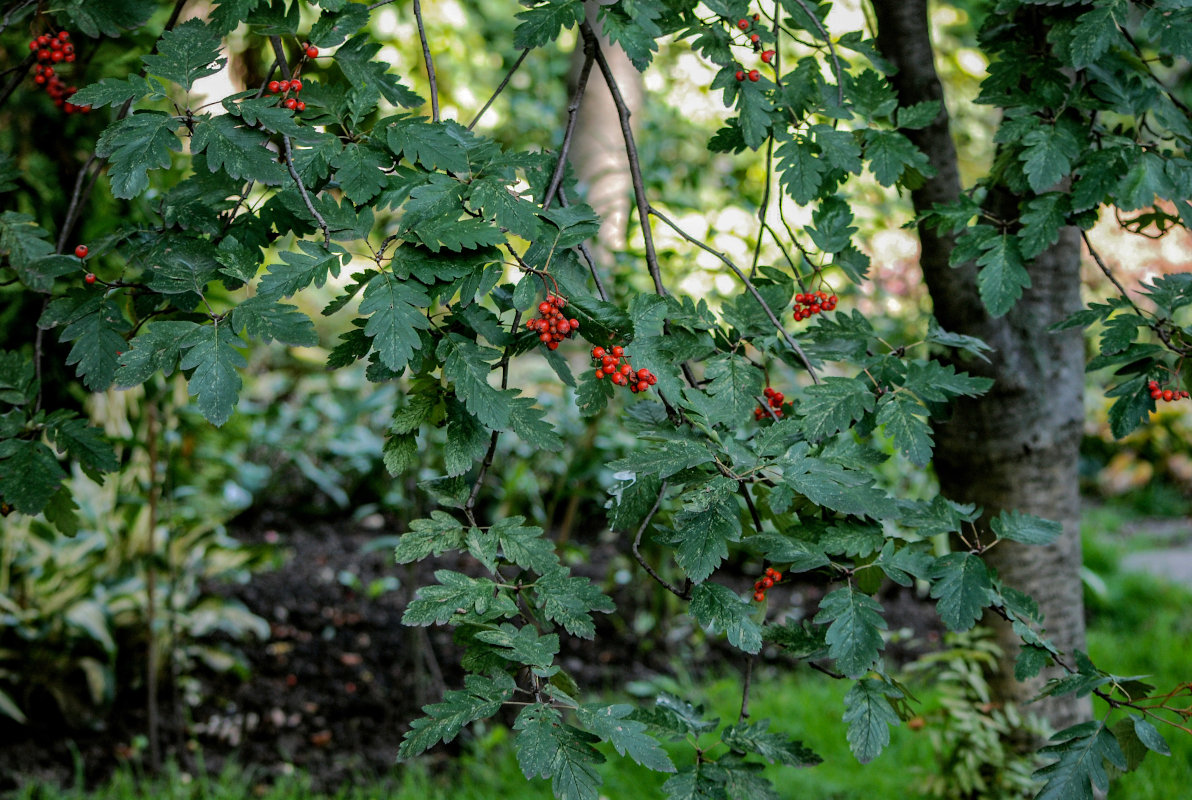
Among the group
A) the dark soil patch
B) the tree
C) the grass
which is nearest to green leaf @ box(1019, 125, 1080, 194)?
the tree

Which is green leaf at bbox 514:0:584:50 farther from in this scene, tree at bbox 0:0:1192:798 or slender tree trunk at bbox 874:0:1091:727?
slender tree trunk at bbox 874:0:1091:727

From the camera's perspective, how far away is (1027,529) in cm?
128

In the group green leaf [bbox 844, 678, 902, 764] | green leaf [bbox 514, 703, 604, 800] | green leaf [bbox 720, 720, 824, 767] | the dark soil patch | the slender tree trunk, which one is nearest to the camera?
green leaf [bbox 514, 703, 604, 800]

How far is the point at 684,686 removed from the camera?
3252 mm

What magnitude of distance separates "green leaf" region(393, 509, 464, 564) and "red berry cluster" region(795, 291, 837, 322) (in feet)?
2.22

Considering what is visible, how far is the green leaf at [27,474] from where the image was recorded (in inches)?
52.6

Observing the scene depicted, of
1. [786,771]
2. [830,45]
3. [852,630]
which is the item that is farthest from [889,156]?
[786,771]

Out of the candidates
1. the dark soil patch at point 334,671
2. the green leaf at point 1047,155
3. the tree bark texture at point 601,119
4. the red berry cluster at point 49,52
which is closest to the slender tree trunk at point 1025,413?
the green leaf at point 1047,155

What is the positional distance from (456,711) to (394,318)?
1.63ft

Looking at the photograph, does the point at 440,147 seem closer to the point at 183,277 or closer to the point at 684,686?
the point at 183,277

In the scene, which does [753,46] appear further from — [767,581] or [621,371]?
[767,581]

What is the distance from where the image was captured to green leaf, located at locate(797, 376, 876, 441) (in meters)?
1.26

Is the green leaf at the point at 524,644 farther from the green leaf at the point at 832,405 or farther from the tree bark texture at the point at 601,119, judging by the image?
the tree bark texture at the point at 601,119

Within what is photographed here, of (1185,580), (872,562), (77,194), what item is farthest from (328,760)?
(1185,580)
